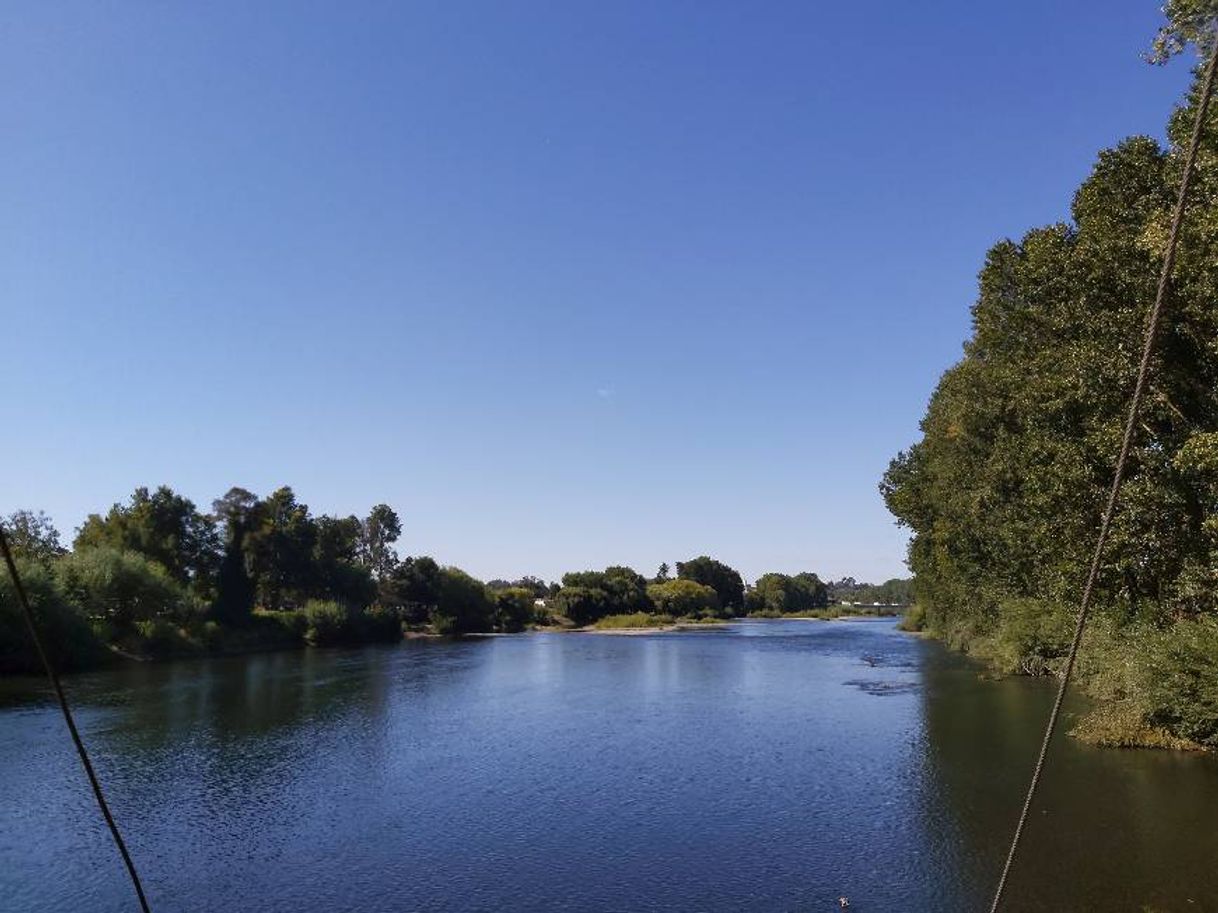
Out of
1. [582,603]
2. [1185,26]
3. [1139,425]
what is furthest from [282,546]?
[1185,26]

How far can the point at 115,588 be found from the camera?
7769 cm

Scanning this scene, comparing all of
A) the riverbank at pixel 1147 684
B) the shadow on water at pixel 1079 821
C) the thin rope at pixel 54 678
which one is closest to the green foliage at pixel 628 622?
the riverbank at pixel 1147 684

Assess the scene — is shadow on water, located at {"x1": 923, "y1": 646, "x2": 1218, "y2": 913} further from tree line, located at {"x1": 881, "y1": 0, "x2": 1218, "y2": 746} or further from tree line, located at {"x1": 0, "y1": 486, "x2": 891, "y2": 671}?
tree line, located at {"x1": 0, "y1": 486, "x2": 891, "y2": 671}

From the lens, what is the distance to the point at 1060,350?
31719 mm

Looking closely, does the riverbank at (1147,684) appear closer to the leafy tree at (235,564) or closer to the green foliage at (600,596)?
the leafy tree at (235,564)

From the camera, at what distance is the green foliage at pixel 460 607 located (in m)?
133

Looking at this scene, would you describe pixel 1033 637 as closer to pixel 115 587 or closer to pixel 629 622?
pixel 115 587

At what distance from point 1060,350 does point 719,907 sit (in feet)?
79.8

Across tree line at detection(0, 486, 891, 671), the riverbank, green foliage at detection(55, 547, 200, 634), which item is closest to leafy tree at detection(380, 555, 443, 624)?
tree line at detection(0, 486, 891, 671)

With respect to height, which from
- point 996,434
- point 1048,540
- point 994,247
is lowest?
point 1048,540

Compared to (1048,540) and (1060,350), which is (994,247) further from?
(1048,540)

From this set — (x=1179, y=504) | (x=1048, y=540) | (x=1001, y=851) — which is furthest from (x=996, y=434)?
(x=1001, y=851)

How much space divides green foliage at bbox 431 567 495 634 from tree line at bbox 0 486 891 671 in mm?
189

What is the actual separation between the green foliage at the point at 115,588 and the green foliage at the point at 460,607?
5189 cm
